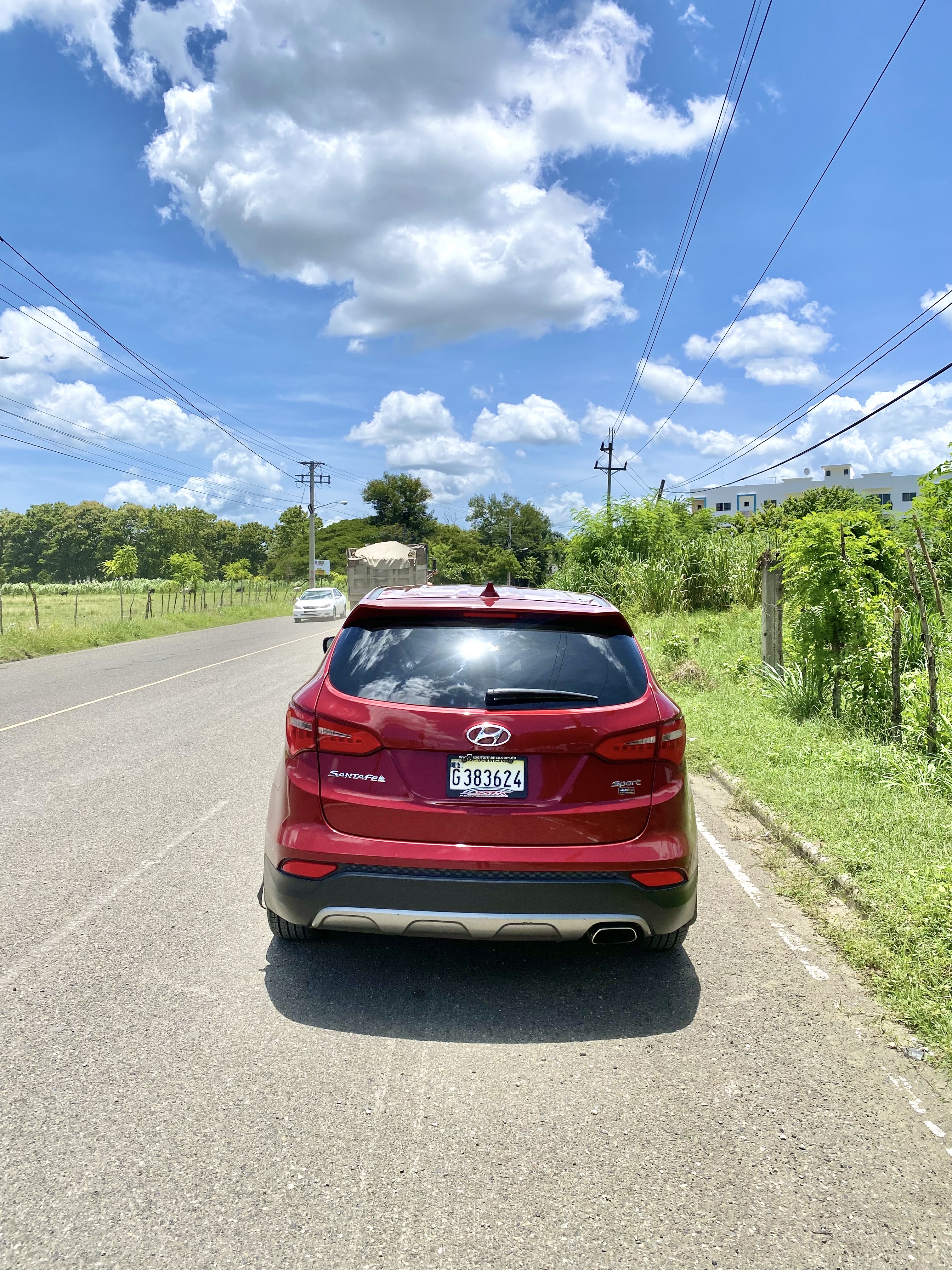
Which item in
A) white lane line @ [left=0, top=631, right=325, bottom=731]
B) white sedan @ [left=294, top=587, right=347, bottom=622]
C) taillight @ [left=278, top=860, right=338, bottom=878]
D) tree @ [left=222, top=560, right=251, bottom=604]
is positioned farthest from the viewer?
tree @ [left=222, top=560, right=251, bottom=604]

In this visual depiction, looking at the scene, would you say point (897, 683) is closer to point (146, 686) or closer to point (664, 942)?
point (664, 942)

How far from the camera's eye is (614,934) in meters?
3.43

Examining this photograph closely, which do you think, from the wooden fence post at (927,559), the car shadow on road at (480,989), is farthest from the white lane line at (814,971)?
the wooden fence post at (927,559)

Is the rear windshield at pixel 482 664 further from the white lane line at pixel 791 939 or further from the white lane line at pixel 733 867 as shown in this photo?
the white lane line at pixel 733 867

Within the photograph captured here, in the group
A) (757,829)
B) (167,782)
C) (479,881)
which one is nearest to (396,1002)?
(479,881)

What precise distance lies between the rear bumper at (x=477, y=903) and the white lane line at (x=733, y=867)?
1.66 meters

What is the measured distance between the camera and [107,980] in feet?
12.2

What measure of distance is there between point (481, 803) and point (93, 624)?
28161mm

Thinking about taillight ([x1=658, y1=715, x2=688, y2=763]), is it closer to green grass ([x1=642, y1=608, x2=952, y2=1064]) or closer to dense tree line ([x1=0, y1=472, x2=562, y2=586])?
green grass ([x1=642, y1=608, x2=952, y2=1064])

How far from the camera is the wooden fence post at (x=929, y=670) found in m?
6.66

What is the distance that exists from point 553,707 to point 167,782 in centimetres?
494

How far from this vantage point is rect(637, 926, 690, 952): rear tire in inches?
148

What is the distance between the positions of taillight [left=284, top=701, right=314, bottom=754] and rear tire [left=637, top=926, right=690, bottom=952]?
1670 millimetres

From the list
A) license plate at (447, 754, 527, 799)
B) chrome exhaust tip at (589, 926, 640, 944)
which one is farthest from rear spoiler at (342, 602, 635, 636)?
chrome exhaust tip at (589, 926, 640, 944)
